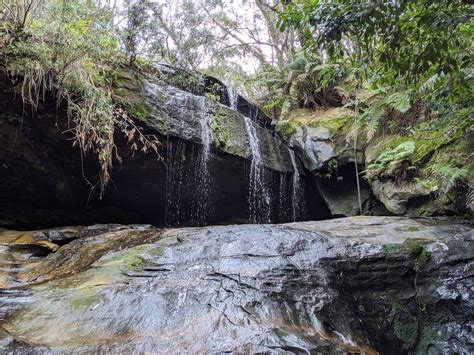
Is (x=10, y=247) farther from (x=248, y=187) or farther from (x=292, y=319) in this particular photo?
(x=248, y=187)

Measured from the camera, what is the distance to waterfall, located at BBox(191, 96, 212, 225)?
21.6 ft

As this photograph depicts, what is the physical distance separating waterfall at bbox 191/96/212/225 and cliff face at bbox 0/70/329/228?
0.02 metres

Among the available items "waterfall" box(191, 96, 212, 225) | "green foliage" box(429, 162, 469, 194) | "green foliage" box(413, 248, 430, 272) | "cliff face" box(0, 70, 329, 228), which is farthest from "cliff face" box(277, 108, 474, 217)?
"waterfall" box(191, 96, 212, 225)

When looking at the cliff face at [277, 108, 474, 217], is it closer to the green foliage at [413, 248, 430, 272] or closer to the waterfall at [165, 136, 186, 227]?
the green foliage at [413, 248, 430, 272]

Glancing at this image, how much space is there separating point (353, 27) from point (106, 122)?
3.66m

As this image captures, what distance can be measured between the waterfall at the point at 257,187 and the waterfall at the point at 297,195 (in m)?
0.66

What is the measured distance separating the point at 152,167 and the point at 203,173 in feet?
3.25

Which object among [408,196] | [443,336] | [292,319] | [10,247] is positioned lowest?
[443,336]

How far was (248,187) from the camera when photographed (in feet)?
24.3

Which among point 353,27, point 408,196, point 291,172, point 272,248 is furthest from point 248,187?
point 353,27

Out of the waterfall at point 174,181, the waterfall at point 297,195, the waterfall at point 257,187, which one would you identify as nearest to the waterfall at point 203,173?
the waterfall at point 174,181

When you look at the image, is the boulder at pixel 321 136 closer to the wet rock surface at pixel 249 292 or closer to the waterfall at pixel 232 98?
the waterfall at pixel 232 98

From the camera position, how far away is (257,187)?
727 centimetres

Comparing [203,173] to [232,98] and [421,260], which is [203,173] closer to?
[232,98]
